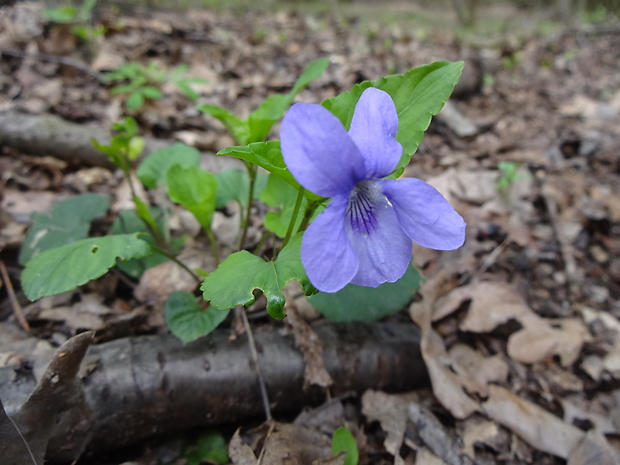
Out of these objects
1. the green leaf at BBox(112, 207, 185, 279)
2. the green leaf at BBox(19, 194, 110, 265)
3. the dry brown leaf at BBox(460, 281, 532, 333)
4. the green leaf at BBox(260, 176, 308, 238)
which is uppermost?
the green leaf at BBox(260, 176, 308, 238)

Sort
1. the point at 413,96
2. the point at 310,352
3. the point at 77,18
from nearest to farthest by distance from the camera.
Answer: the point at 413,96, the point at 310,352, the point at 77,18

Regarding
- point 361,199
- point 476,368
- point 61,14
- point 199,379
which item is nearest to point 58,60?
point 61,14

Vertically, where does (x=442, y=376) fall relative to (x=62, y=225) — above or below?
below

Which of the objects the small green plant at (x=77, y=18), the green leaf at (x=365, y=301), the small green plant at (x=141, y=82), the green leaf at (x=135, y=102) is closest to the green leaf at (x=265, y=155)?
the green leaf at (x=365, y=301)

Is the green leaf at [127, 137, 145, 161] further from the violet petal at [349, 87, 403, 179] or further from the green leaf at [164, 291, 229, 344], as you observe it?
the violet petal at [349, 87, 403, 179]

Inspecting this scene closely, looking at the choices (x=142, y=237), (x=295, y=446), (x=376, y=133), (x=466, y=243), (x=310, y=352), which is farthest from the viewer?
(x=466, y=243)

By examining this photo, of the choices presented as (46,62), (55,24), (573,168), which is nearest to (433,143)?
(573,168)

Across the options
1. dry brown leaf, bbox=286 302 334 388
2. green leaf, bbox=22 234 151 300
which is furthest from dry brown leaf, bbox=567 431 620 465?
green leaf, bbox=22 234 151 300

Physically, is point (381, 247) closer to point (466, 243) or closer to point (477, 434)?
point (477, 434)
